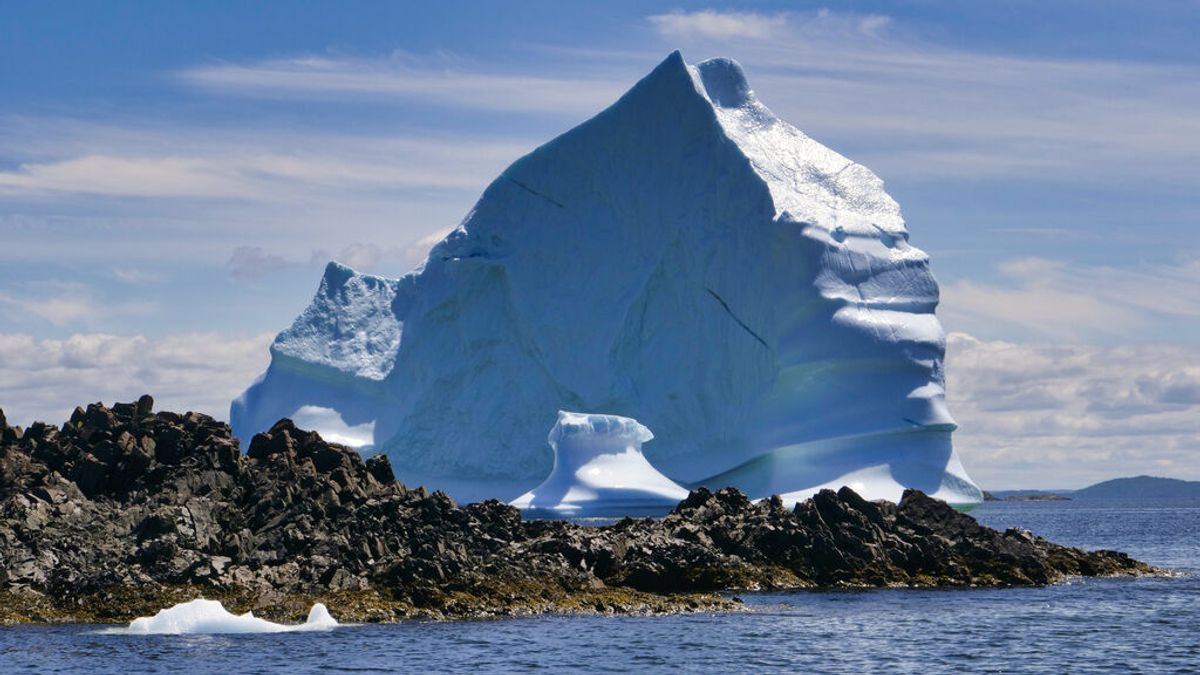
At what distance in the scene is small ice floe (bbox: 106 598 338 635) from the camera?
828 inches

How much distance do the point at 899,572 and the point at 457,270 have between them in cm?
2163

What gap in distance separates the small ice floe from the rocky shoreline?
849mm

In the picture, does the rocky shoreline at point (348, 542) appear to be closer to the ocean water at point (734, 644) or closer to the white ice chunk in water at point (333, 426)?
the ocean water at point (734, 644)

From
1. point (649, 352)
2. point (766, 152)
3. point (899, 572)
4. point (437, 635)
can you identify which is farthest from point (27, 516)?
point (766, 152)

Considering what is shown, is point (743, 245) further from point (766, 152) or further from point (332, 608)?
point (332, 608)

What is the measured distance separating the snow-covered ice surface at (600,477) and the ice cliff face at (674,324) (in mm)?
2891

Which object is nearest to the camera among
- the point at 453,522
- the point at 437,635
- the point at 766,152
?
the point at 437,635

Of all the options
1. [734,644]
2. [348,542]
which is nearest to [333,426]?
[348,542]

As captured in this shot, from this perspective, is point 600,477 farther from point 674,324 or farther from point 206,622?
point 206,622

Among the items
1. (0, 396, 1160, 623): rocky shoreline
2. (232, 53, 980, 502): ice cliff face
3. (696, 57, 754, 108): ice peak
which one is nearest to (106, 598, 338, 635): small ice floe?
(0, 396, 1160, 623): rocky shoreline

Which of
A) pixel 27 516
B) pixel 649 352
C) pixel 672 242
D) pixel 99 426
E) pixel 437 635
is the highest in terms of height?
pixel 672 242

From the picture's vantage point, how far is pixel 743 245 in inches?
1689

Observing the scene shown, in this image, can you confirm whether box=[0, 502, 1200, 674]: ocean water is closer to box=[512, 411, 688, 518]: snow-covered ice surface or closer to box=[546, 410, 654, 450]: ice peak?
box=[512, 411, 688, 518]: snow-covered ice surface

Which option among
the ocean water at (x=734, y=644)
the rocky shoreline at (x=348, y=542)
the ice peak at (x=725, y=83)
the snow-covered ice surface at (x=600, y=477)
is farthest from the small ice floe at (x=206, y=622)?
the ice peak at (x=725, y=83)
